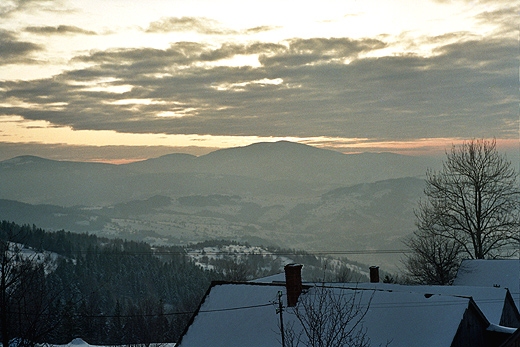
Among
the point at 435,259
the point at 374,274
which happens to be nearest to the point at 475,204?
the point at 435,259

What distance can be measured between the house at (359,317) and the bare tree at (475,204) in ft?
79.6

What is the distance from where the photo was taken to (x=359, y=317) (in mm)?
21156

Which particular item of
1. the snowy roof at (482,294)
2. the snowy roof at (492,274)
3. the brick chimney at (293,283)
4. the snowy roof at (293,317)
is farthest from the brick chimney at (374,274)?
the brick chimney at (293,283)

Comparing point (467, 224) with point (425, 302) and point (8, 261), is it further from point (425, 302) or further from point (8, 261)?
point (8, 261)

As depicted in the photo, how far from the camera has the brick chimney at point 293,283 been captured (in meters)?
22.8

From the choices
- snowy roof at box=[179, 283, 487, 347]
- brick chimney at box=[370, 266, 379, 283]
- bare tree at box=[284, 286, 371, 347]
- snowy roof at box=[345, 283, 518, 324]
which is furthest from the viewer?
brick chimney at box=[370, 266, 379, 283]

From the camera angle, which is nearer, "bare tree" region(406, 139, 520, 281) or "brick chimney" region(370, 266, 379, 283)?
"brick chimney" region(370, 266, 379, 283)

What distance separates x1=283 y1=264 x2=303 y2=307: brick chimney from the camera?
899 inches

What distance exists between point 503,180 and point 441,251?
889cm

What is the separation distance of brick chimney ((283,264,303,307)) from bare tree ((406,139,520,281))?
2807 cm

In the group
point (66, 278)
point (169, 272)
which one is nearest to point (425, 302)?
point (66, 278)

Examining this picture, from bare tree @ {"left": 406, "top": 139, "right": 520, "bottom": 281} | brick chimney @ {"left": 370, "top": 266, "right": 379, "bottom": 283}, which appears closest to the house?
brick chimney @ {"left": 370, "top": 266, "right": 379, "bottom": 283}

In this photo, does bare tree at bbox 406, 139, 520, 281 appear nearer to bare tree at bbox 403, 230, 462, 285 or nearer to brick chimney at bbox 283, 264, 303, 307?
bare tree at bbox 403, 230, 462, 285

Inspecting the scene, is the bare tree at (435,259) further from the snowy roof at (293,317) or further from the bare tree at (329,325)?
the bare tree at (329,325)
